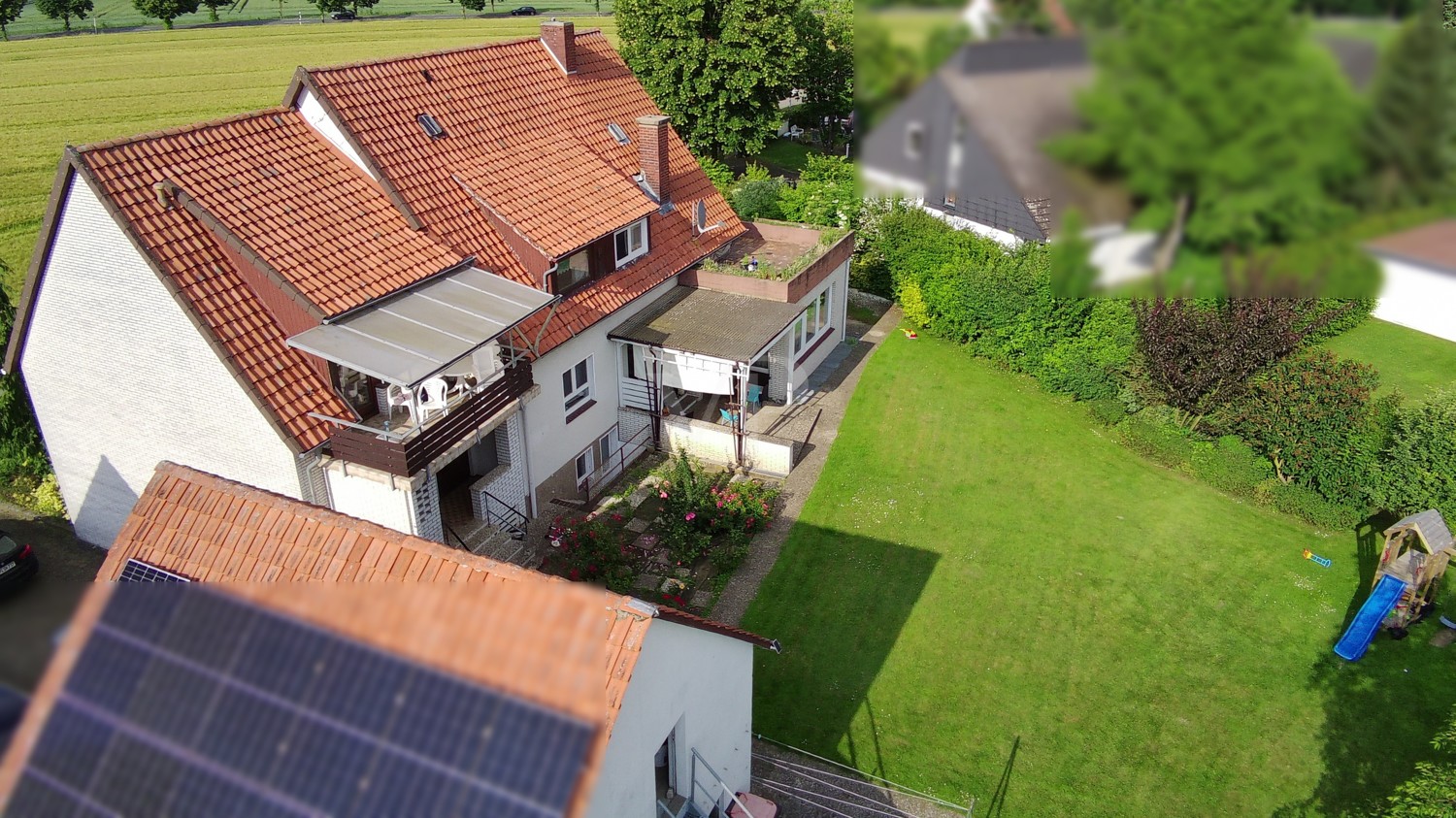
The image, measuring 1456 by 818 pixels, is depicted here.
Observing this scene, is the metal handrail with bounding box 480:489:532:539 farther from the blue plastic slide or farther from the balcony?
the blue plastic slide

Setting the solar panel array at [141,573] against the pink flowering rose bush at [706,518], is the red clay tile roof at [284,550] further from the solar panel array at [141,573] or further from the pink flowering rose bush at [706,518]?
the pink flowering rose bush at [706,518]

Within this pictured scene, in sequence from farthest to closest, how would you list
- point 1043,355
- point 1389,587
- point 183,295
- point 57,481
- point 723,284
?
point 1043,355
point 723,284
point 57,481
point 1389,587
point 183,295

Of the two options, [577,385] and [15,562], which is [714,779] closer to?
[577,385]

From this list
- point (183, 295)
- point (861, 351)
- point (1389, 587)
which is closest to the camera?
point (183, 295)

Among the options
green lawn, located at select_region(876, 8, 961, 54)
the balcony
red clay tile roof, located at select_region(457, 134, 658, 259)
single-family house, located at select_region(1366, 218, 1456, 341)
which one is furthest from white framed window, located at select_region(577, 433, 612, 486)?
single-family house, located at select_region(1366, 218, 1456, 341)

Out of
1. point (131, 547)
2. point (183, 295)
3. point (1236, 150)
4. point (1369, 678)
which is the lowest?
point (1369, 678)

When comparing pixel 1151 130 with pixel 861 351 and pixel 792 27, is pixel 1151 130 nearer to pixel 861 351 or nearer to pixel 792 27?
pixel 861 351

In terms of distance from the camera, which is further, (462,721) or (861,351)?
(861,351)

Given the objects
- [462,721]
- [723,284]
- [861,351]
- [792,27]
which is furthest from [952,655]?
[792,27]

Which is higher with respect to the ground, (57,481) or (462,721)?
(462,721)
